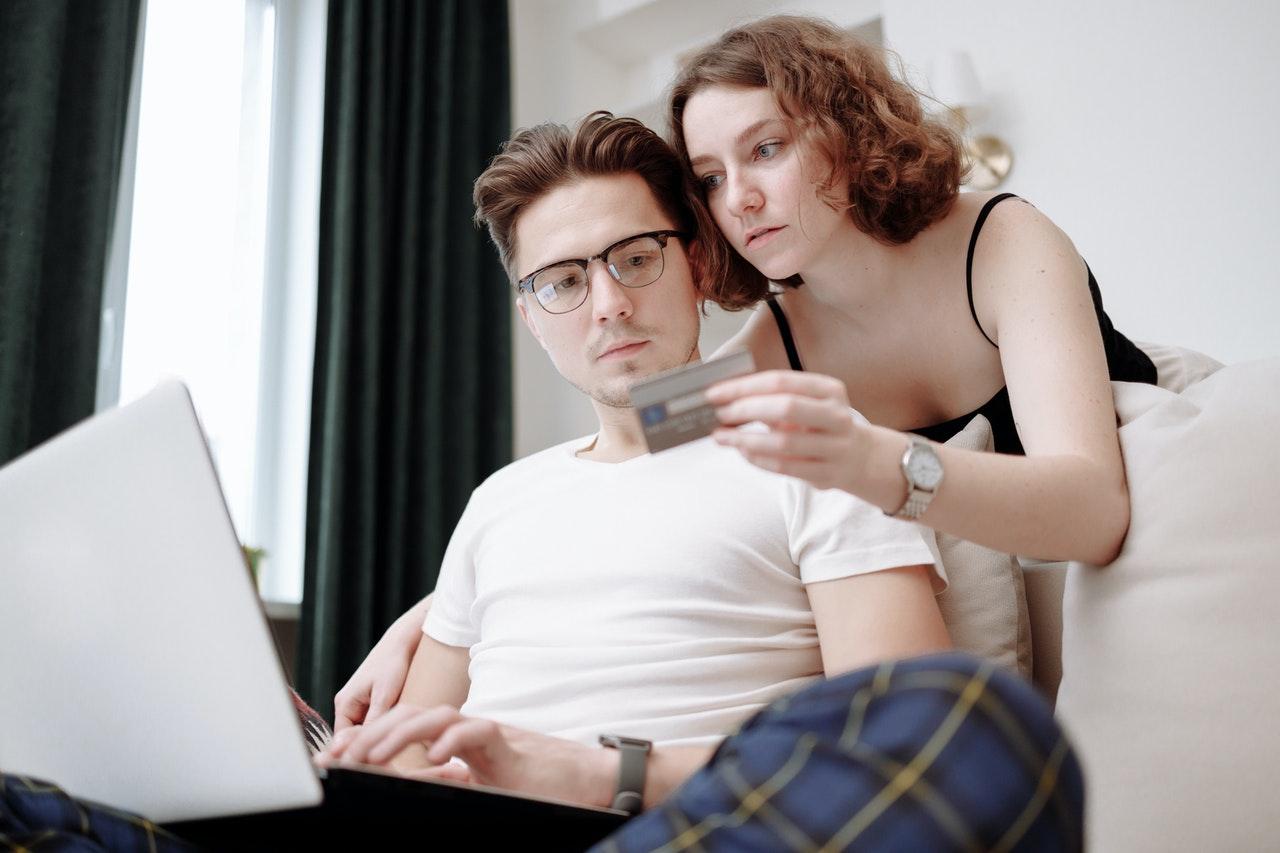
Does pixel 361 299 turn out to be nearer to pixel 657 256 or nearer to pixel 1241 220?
pixel 657 256

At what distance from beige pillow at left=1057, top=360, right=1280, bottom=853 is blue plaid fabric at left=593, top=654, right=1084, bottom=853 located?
29 cm

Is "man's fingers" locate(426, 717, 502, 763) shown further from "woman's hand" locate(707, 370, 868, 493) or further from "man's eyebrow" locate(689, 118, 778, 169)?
"man's eyebrow" locate(689, 118, 778, 169)

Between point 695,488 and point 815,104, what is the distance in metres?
0.56

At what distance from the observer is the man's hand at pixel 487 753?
839mm

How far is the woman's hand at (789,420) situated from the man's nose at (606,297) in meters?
0.58

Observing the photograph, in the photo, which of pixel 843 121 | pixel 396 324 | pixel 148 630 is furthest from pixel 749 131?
pixel 396 324

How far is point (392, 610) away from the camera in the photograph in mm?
2844

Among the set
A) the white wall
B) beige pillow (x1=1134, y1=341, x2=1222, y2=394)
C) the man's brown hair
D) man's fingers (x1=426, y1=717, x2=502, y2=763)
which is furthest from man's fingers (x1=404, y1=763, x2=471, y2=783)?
the white wall

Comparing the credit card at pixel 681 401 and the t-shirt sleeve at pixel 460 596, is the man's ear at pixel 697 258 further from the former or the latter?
the credit card at pixel 681 401

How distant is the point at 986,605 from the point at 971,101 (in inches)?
80.7

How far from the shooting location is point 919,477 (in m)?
0.92

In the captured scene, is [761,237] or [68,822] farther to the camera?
[761,237]

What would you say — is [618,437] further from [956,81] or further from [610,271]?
[956,81]

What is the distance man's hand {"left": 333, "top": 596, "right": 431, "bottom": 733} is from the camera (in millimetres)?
1411
